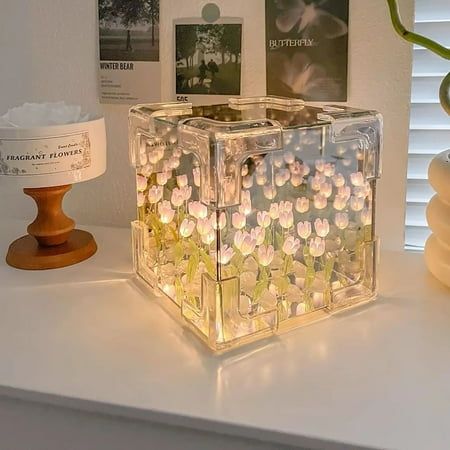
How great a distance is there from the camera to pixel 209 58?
1019mm

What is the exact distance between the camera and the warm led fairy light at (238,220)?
755 mm

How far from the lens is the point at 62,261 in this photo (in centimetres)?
96

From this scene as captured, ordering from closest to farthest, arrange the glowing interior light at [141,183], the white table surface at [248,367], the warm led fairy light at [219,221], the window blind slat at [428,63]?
the white table surface at [248,367], the warm led fairy light at [219,221], the glowing interior light at [141,183], the window blind slat at [428,63]

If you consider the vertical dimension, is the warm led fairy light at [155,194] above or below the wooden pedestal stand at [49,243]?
above

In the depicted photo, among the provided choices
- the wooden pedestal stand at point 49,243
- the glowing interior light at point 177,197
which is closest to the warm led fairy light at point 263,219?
the glowing interior light at point 177,197

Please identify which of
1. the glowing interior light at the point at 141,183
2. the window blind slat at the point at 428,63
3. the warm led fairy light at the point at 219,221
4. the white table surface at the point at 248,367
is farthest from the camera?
the window blind slat at the point at 428,63

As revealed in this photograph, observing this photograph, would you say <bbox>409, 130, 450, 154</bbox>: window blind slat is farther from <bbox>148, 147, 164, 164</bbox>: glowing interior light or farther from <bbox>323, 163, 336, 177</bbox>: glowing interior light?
<bbox>148, 147, 164, 164</bbox>: glowing interior light

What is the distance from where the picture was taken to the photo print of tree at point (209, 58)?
1005mm

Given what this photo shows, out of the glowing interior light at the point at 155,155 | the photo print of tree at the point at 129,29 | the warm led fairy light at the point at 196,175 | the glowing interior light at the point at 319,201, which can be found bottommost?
the glowing interior light at the point at 319,201

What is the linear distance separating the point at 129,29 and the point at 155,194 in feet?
1.07

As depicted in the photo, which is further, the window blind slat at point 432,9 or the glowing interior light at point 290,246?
the window blind slat at point 432,9

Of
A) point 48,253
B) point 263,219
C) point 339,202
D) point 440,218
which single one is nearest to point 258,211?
point 263,219

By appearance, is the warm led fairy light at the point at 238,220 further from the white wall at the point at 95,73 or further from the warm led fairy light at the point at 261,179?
the white wall at the point at 95,73

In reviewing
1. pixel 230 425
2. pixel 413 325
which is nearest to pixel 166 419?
pixel 230 425
